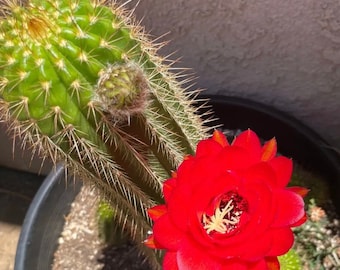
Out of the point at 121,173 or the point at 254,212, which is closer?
the point at 254,212

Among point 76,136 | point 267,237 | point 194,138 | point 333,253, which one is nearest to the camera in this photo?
point 267,237

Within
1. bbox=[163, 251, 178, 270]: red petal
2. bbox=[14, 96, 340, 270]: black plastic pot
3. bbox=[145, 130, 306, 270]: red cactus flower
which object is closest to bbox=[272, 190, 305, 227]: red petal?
bbox=[145, 130, 306, 270]: red cactus flower

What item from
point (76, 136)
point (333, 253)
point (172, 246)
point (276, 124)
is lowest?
point (172, 246)

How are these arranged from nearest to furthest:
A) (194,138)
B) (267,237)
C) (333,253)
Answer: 1. (267,237)
2. (194,138)
3. (333,253)

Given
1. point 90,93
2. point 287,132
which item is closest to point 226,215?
point 90,93

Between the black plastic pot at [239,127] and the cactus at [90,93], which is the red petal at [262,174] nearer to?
the cactus at [90,93]

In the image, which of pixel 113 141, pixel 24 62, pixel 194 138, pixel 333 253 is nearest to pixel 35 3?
pixel 24 62

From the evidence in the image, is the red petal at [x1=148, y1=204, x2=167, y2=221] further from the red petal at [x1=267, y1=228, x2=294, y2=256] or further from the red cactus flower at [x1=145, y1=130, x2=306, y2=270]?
the red petal at [x1=267, y1=228, x2=294, y2=256]

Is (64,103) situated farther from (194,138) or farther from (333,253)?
(333,253)
